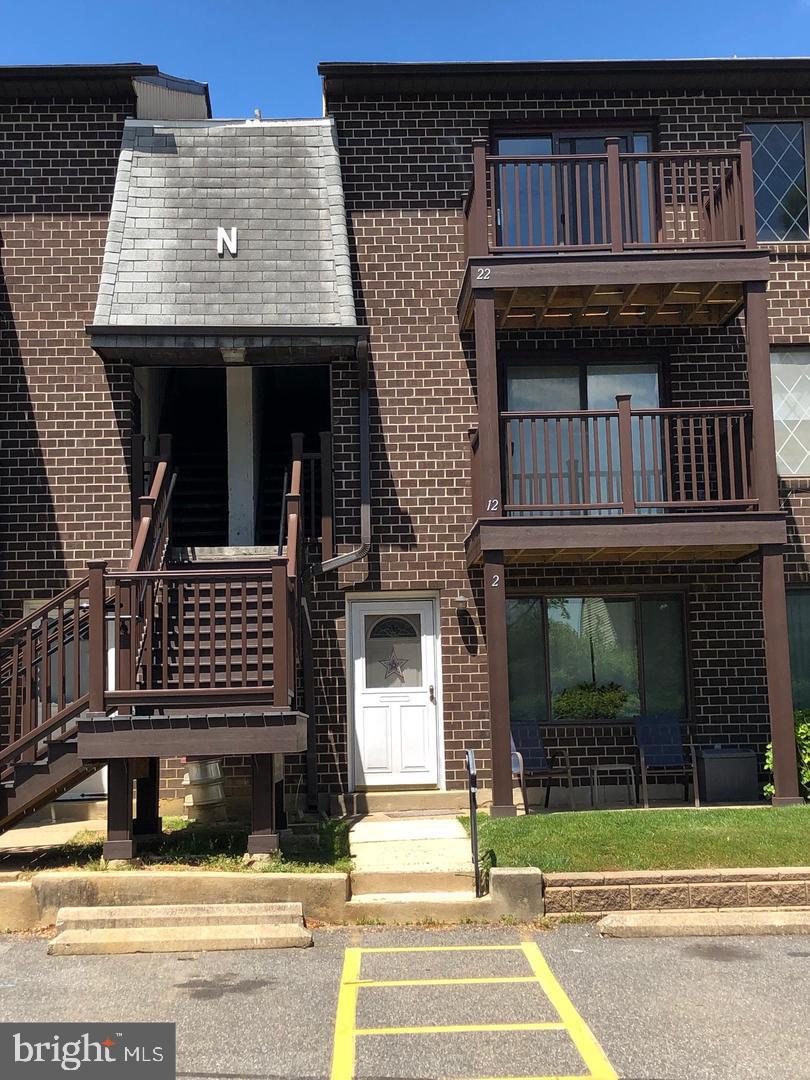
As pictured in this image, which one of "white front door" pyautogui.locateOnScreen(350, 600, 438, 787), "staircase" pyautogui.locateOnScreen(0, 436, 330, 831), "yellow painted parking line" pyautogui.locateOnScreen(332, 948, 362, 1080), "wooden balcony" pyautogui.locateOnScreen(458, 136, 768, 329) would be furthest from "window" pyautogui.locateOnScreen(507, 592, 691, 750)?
"yellow painted parking line" pyautogui.locateOnScreen(332, 948, 362, 1080)

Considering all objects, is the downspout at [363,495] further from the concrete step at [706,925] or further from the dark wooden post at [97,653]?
the concrete step at [706,925]

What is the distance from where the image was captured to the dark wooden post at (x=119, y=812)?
8.85 m

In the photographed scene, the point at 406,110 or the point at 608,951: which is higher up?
the point at 406,110

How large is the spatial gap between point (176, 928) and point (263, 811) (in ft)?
4.28

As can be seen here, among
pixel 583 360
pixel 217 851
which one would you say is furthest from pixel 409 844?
pixel 583 360

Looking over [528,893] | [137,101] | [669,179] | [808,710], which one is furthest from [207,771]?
[669,179]

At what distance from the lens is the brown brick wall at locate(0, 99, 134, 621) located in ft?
41.4

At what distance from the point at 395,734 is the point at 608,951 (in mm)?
5275

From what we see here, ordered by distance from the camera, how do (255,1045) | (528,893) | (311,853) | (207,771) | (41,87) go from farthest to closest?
(41,87)
(207,771)
(311,853)
(528,893)
(255,1045)

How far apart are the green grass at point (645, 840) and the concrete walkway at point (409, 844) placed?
0.89 feet

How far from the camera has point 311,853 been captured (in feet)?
31.3

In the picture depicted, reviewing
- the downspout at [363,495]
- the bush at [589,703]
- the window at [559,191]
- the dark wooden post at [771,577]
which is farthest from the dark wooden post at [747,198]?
the bush at [589,703]

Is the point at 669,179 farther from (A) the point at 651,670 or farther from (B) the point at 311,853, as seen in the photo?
(B) the point at 311,853

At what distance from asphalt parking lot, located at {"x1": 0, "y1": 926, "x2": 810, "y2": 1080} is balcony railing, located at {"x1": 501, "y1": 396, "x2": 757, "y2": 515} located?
4716mm
